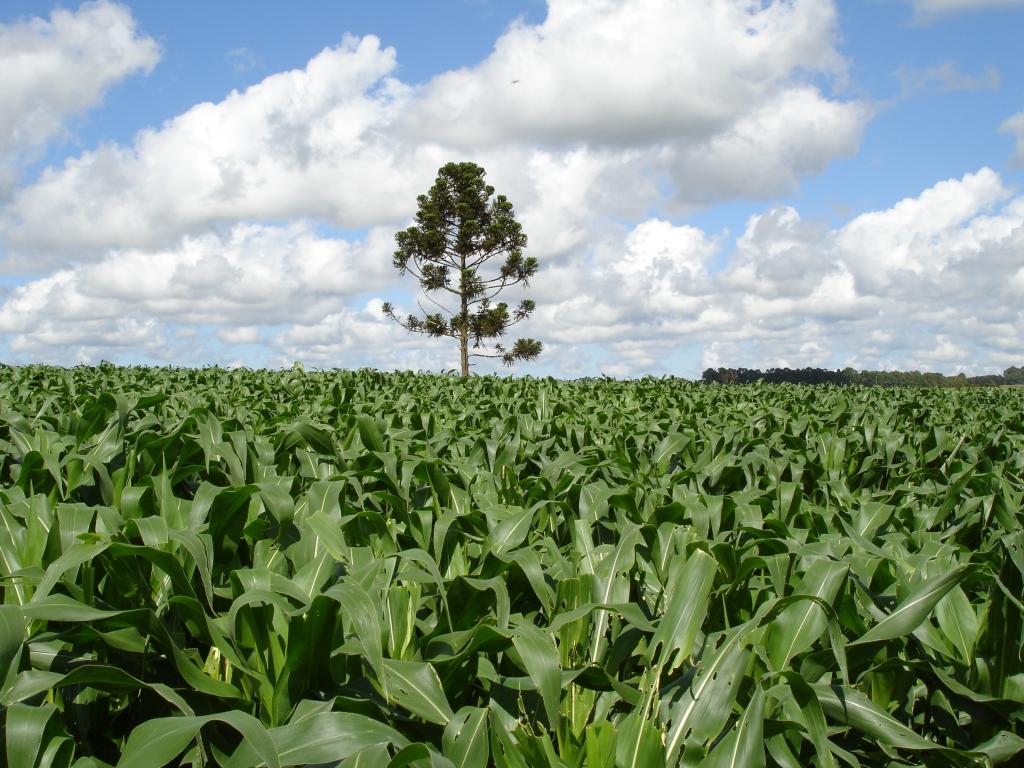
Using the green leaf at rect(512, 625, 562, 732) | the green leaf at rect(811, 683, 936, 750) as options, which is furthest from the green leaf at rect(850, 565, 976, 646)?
the green leaf at rect(512, 625, 562, 732)

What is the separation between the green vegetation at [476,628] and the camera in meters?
1.33

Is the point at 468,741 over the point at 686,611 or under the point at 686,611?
under

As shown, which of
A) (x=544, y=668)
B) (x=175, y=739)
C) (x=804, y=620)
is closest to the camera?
(x=175, y=739)

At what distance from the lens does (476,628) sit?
147 cm

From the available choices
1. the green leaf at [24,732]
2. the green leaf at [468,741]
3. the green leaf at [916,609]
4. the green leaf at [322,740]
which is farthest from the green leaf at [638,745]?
the green leaf at [24,732]

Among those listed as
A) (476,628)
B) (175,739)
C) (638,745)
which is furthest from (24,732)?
(638,745)

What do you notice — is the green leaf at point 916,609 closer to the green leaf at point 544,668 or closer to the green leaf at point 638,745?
the green leaf at point 638,745

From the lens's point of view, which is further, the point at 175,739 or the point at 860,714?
the point at 860,714

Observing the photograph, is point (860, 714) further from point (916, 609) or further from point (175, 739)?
point (175, 739)

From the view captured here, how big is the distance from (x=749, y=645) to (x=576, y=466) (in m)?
1.71

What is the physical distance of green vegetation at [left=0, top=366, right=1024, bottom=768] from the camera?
4.36ft

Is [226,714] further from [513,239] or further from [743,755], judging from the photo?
[513,239]

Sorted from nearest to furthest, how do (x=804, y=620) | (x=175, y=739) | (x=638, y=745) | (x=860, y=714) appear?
(x=175, y=739)
(x=638, y=745)
(x=860, y=714)
(x=804, y=620)

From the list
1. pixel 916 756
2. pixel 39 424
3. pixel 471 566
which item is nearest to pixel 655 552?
pixel 471 566
